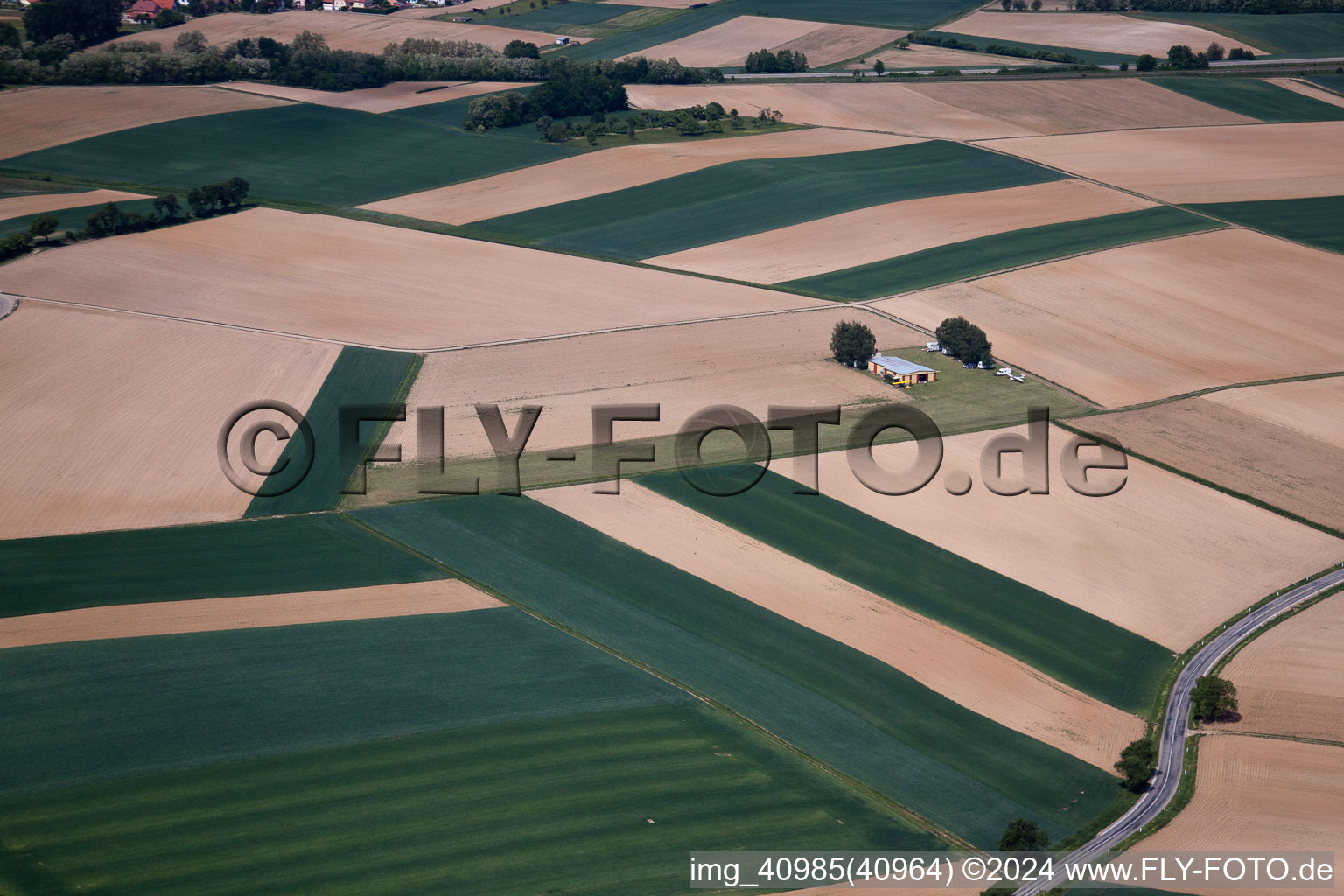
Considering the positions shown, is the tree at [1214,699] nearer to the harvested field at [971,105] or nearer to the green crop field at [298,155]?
the green crop field at [298,155]

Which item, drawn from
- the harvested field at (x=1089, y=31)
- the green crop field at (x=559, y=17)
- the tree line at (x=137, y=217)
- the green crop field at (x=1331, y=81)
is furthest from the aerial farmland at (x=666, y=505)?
the green crop field at (x=559, y=17)

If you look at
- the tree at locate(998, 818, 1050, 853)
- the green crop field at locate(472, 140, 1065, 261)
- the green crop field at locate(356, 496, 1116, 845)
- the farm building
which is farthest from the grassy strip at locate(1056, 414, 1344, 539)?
the green crop field at locate(472, 140, 1065, 261)

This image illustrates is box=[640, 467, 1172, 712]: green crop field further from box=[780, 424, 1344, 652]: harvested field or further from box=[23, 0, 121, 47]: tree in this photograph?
box=[23, 0, 121, 47]: tree

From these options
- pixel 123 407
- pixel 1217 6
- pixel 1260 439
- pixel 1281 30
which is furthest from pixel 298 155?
pixel 1217 6

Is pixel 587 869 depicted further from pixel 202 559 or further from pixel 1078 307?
pixel 1078 307

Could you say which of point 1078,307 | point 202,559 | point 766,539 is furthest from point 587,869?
point 1078,307
